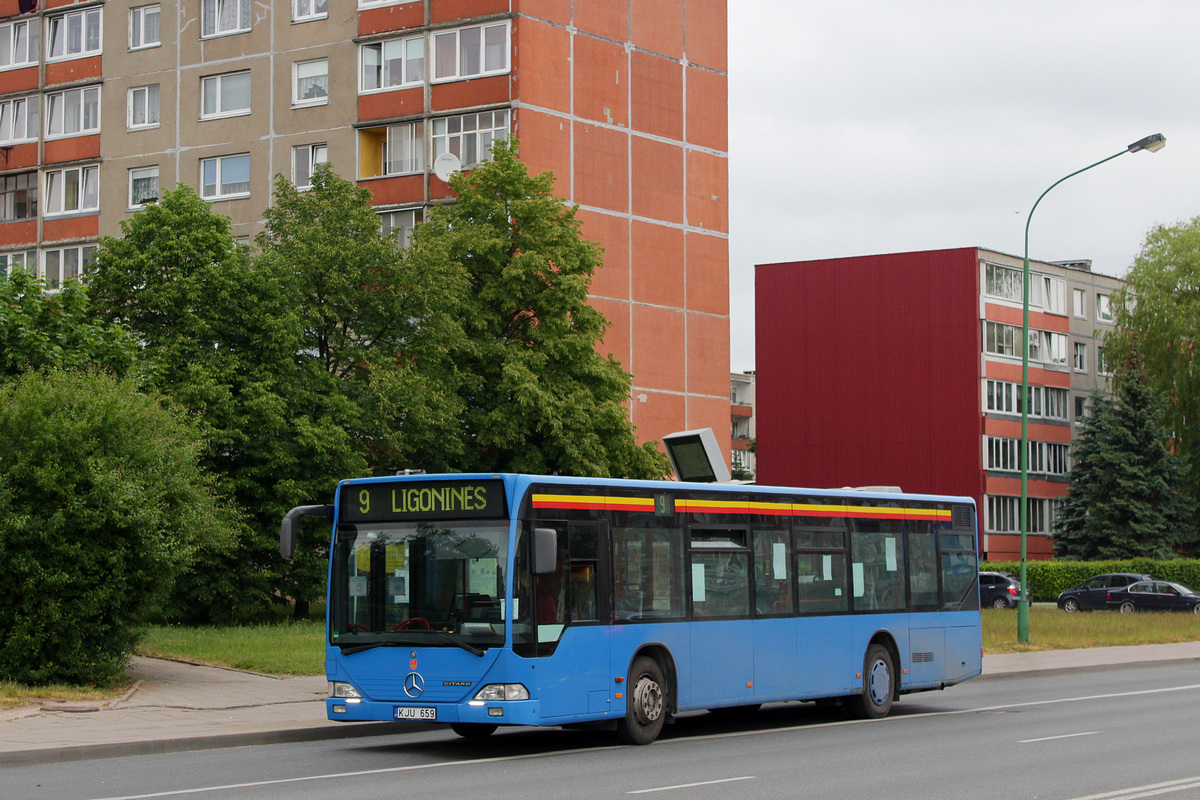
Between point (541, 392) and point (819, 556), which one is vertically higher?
point (541, 392)

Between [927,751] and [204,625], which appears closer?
[927,751]

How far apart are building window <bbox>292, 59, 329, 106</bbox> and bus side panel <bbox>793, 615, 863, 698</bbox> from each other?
124ft

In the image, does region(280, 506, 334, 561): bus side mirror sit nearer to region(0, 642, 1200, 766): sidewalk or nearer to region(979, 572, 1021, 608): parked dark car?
region(0, 642, 1200, 766): sidewalk

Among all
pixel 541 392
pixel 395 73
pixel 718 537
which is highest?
pixel 395 73

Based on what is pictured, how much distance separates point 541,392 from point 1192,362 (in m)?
45.5

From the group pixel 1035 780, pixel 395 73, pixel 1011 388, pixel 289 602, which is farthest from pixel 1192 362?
pixel 1035 780

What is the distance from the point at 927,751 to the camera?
1445 centimetres

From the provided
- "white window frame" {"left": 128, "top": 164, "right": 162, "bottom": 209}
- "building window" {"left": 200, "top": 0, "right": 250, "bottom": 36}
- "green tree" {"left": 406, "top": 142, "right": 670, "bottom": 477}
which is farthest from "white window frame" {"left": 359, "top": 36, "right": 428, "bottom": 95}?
"green tree" {"left": 406, "top": 142, "right": 670, "bottom": 477}

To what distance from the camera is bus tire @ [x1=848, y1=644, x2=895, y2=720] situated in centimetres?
1831

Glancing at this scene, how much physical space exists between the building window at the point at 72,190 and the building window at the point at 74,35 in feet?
14.6

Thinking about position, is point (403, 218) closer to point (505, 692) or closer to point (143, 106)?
point (143, 106)

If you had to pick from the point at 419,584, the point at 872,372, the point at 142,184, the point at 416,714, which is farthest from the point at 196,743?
the point at 872,372

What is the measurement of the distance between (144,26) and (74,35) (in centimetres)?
353

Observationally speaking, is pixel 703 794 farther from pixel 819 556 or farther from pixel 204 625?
pixel 204 625
